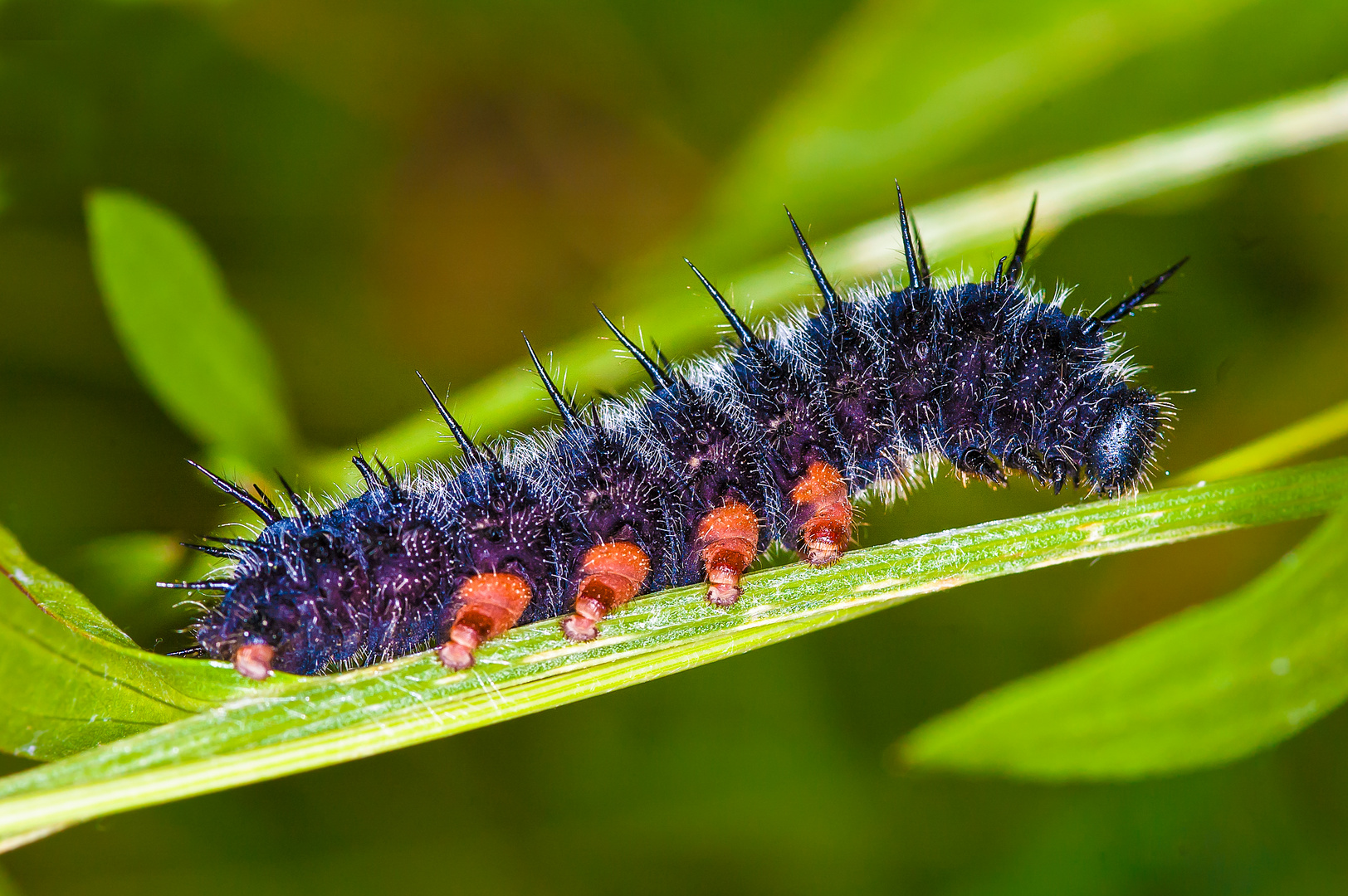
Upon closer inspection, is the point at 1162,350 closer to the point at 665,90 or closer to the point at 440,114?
the point at 665,90

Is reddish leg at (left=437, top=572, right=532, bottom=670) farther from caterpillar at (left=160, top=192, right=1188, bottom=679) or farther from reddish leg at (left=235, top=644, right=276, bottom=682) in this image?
reddish leg at (left=235, top=644, right=276, bottom=682)

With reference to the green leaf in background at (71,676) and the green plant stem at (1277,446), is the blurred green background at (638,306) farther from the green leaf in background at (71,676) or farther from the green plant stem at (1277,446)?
the green plant stem at (1277,446)

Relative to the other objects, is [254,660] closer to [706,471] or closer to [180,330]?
[706,471]

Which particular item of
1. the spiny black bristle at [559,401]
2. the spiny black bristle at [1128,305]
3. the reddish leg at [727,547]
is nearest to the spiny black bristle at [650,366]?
the spiny black bristle at [559,401]

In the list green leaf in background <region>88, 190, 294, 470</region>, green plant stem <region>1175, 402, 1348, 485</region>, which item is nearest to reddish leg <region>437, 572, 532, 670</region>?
green leaf in background <region>88, 190, 294, 470</region>

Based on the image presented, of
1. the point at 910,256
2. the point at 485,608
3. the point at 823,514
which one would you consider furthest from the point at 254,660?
the point at 910,256
